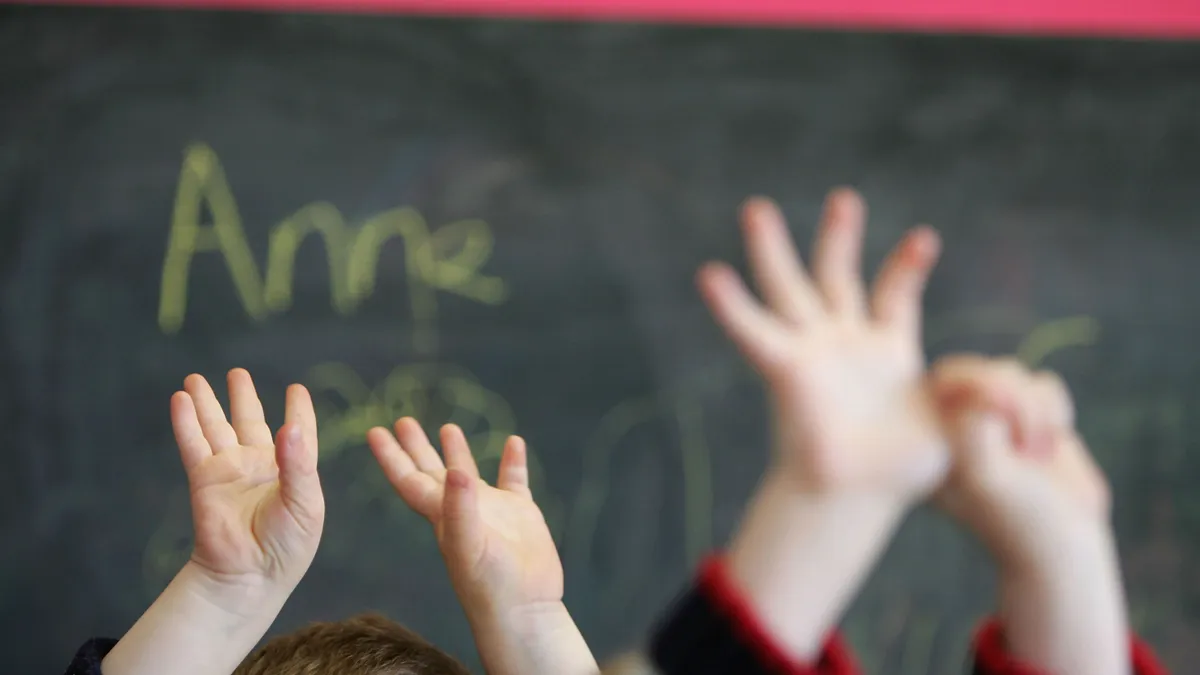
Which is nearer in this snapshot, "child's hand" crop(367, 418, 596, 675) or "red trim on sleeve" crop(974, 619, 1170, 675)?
"child's hand" crop(367, 418, 596, 675)

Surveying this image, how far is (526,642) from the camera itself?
54 cm

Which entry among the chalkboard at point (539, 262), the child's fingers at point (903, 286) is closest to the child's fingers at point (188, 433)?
the child's fingers at point (903, 286)

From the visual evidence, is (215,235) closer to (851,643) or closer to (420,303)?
(420,303)

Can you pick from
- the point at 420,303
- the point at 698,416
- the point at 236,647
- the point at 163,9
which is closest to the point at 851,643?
the point at 698,416

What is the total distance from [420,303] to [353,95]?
0.25 m

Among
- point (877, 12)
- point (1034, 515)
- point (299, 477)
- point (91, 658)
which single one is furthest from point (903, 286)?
point (877, 12)

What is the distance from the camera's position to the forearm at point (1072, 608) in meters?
0.64

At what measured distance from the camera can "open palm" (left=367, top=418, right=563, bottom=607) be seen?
516mm

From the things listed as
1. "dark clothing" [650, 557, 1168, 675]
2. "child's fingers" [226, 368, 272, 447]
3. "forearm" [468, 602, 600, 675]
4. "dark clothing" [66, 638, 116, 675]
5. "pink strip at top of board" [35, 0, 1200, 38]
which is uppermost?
"pink strip at top of board" [35, 0, 1200, 38]

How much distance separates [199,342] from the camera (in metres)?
1.19

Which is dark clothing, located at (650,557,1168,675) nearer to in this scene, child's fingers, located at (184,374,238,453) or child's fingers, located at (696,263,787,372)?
child's fingers, located at (696,263,787,372)

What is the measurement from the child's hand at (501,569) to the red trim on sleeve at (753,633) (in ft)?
0.26

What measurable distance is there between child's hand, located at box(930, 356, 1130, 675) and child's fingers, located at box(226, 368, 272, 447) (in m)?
0.38

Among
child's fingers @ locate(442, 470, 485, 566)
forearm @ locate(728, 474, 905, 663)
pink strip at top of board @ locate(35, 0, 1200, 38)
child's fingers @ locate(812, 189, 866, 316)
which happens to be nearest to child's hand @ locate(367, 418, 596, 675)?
child's fingers @ locate(442, 470, 485, 566)
